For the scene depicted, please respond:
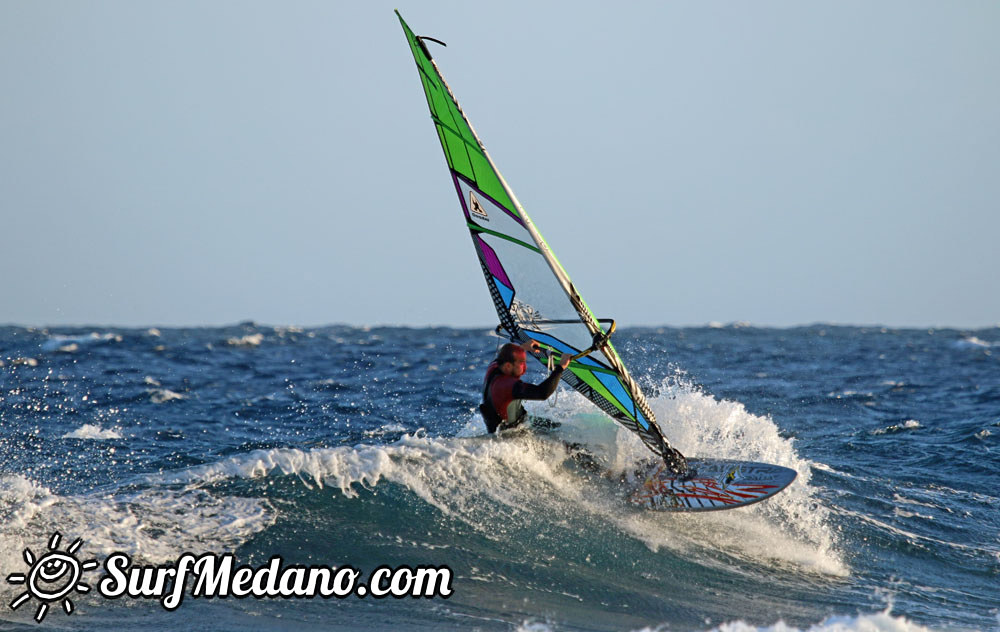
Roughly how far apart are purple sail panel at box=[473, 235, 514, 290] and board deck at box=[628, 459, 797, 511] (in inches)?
73.1

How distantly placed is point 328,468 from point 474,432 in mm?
1984

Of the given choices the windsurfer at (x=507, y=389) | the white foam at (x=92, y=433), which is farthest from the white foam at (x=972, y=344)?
the white foam at (x=92, y=433)

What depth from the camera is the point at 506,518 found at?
5621 mm

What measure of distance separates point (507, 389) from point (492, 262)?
1.09 metres

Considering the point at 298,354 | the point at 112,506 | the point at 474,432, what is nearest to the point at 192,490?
the point at 112,506

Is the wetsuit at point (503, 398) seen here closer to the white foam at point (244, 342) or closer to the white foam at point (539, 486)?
the white foam at point (539, 486)

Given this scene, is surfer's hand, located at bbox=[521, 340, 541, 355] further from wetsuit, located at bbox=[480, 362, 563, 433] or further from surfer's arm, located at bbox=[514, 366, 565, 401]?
surfer's arm, located at bbox=[514, 366, 565, 401]

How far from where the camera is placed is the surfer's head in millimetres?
5926

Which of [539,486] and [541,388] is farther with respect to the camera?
[539,486]

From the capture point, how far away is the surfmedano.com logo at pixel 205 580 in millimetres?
4363

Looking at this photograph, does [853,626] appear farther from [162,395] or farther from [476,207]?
[162,395]

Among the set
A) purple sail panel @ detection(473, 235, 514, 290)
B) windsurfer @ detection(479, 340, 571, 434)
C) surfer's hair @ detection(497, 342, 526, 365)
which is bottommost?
windsurfer @ detection(479, 340, 571, 434)

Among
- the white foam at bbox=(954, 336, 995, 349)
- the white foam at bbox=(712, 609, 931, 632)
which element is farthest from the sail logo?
the white foam at bbox=(954, 336, 995, 349)

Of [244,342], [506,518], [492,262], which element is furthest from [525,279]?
[244,342]
